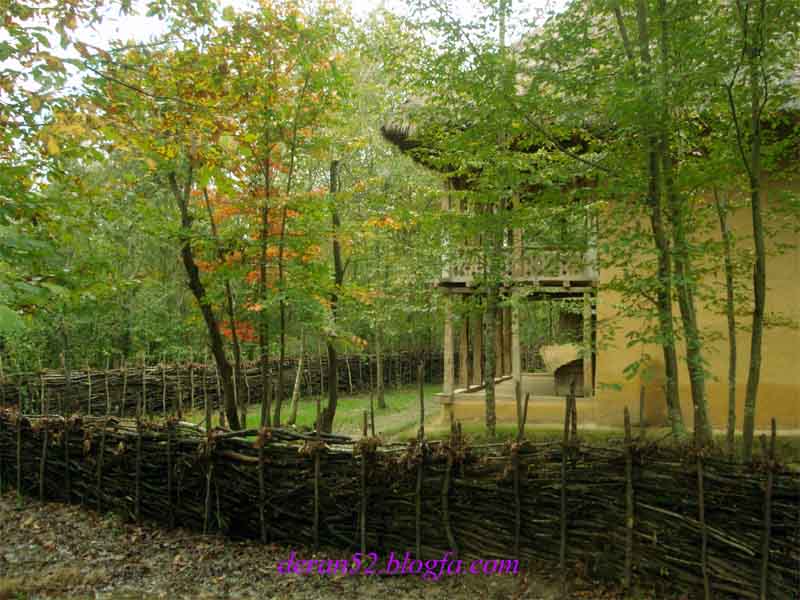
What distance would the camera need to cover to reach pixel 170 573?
4594mm

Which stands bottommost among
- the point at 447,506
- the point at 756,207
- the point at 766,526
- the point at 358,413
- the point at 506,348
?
the point at 358,413

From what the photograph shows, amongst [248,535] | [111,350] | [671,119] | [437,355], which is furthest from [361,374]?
[671,119]

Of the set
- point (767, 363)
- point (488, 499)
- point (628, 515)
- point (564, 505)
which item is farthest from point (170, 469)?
point (767, 363)

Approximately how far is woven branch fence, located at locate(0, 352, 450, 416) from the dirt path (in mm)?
2179

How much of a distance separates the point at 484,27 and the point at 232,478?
14.2ft

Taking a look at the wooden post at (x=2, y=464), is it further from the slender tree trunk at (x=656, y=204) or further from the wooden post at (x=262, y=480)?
the slender tree trunk at (x=656, y=204)

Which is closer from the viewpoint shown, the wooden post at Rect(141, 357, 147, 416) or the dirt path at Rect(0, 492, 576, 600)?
the dirt path at Rect(0, 492, 576, 600)

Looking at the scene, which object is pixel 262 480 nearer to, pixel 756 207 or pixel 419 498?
pixel 419 498

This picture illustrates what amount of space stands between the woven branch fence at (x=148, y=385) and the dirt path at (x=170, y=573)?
2179mm

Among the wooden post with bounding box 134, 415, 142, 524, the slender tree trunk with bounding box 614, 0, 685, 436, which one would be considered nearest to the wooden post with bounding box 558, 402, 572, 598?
the slender tree trunk with bounding box 614, 0, 685, 436

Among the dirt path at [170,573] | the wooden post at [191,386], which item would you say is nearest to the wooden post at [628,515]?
the dirt path at [170,573]

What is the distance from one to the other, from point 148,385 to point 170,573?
32.6 ft

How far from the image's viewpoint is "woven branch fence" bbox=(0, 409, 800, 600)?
12.2 feet

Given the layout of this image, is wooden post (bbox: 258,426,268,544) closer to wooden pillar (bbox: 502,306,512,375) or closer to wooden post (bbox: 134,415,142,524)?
wooden post (bbox: 134,415,142,524)
